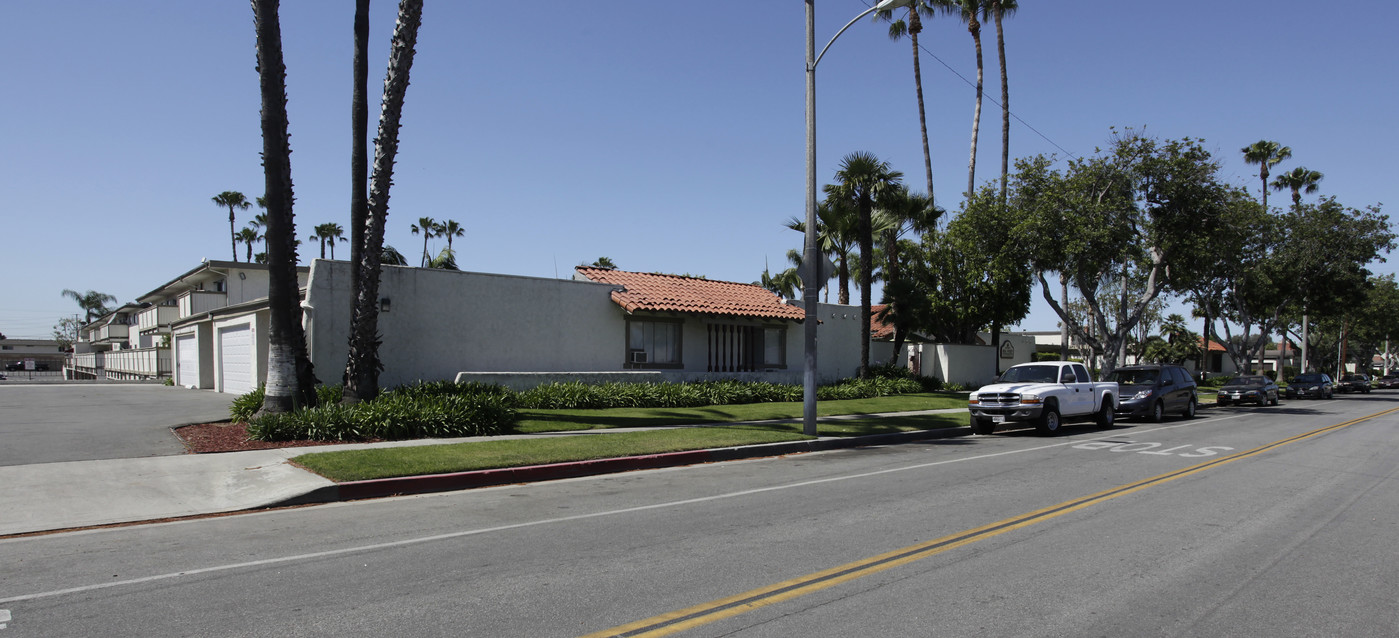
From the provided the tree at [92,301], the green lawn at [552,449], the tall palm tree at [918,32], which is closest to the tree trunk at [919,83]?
the tall palm tree at [918,32]

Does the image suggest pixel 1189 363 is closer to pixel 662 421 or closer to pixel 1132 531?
pixel 662 421

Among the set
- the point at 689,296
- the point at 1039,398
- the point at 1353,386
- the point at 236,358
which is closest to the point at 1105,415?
the point at 1039,398

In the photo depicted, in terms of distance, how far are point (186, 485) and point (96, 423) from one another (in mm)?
7286

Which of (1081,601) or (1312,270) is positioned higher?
(1312,270)

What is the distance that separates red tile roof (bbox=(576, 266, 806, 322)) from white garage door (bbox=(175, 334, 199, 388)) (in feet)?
48.5

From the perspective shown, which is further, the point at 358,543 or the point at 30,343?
the point at 30,343

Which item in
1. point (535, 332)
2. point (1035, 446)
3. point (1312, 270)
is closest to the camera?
point (1035, 446)

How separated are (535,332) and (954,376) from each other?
1893 centimetres

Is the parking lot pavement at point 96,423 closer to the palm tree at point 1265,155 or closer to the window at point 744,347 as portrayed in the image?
the window at point 744,347

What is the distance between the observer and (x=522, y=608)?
504cm

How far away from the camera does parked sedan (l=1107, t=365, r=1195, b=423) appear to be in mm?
21578

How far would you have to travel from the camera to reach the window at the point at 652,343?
74.7 ft

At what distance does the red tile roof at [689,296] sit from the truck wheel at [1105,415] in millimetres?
9205

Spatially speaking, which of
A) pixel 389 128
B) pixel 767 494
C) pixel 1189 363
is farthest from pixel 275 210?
pixel 1189 363
